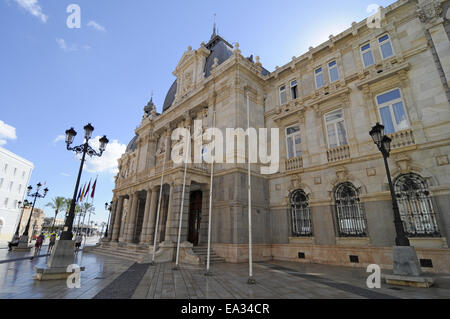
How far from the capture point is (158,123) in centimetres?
2692

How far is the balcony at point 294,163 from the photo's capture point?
53.2 ft

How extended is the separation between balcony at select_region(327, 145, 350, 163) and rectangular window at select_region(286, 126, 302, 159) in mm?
2392

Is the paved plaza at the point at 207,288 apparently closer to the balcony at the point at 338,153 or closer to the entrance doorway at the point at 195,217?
the balcony at the point at 338,153

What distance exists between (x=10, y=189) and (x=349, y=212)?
64.6m

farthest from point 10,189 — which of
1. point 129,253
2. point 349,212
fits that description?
point 349,212

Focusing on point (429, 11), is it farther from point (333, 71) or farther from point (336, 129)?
point (336, 129)

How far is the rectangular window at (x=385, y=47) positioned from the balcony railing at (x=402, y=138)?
5248mm

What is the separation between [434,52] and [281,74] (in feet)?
32.9

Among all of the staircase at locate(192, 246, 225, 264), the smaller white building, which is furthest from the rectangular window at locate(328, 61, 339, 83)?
the smaller white building

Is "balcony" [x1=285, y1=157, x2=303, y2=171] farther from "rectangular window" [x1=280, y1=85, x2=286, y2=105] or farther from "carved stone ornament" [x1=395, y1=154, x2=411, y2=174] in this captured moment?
"carved stone ornament" [x1=395, y1=154, x2=411, y2=174]

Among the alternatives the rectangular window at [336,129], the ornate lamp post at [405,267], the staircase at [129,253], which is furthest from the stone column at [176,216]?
the ornate lamp post at [405,267]
